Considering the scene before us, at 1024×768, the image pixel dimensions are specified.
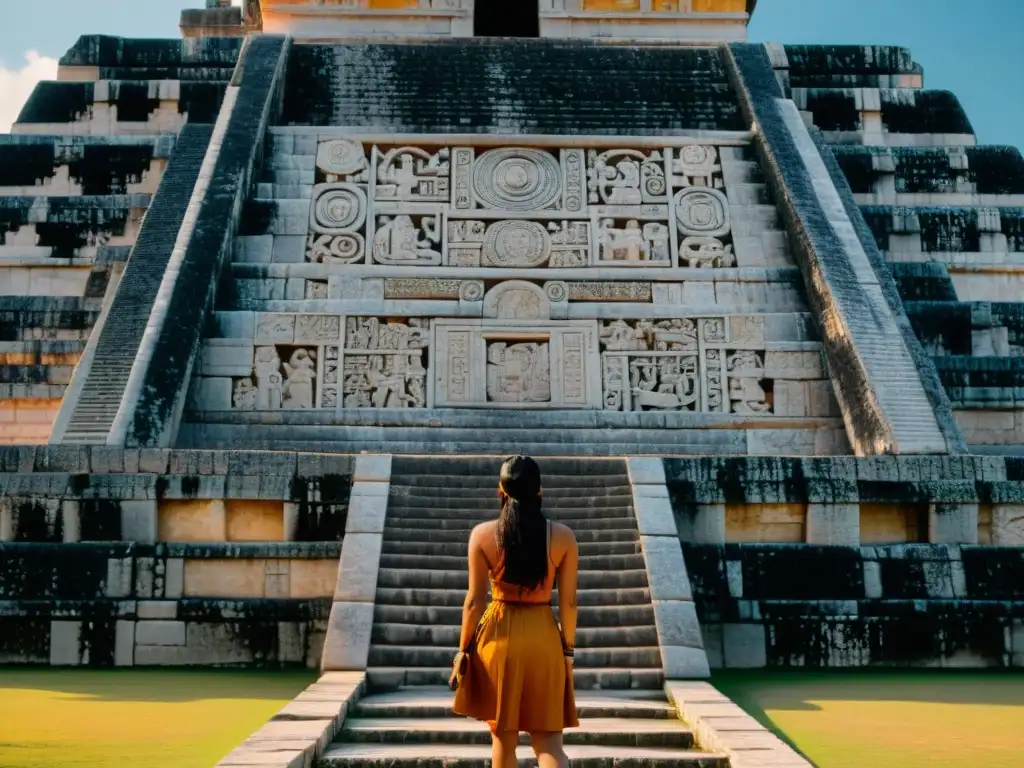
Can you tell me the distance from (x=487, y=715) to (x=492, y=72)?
406 inches

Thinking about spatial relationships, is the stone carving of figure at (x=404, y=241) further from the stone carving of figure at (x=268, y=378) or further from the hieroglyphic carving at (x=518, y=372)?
the stone carving of figure at (x=268, y=378)

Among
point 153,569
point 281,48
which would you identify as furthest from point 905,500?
point 281,48

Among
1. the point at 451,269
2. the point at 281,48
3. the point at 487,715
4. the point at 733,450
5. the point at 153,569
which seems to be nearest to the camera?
the point at 487,715

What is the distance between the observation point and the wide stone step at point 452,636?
6.11 meters

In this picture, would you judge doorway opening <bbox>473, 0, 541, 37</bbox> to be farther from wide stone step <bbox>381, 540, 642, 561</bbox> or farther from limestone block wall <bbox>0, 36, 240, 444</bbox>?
wide stone step <bbox>381, 540, 642, 561</bbox>

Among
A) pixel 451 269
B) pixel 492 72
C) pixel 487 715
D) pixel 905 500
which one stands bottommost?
pixel 487 715

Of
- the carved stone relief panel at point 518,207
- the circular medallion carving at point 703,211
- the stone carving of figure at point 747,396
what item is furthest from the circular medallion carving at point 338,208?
the stone carving of figure at point 747,396

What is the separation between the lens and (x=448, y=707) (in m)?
5.24

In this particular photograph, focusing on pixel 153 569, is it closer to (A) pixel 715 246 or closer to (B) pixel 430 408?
(B) pixel 430 408

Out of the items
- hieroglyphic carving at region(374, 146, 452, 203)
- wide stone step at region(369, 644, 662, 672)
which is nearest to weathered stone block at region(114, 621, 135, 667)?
wide stone step at region(369, 644, 662, 672)

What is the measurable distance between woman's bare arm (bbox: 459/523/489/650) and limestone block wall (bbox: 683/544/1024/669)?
11.1ft

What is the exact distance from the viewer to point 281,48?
1298 centimetres

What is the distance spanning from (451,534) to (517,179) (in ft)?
16.1

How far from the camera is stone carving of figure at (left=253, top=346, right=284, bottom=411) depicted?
30.7ft
